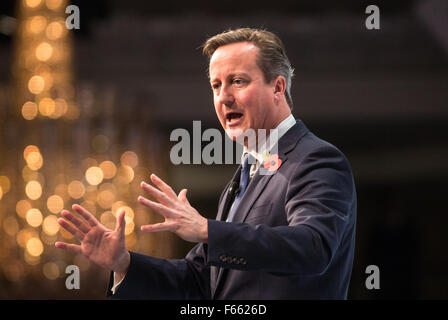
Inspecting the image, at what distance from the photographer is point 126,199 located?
15.6 feet

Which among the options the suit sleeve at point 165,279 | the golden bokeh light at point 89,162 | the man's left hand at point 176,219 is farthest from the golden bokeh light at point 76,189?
the man's left hand at point 176,219

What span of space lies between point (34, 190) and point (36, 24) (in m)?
1.22

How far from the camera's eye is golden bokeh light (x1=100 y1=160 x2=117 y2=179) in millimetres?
4699

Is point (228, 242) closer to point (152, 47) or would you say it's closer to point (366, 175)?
point (152, 47)

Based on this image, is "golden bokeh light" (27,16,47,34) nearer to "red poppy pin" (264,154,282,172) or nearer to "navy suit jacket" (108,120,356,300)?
"navy suit jacket" (108,120,356,300)

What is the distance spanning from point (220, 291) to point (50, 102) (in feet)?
10.5

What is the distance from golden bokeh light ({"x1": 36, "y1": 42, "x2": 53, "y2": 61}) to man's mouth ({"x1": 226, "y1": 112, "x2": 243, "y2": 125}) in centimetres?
309

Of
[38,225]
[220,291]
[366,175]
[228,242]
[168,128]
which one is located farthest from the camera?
[366,175]

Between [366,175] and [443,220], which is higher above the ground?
[366,175]

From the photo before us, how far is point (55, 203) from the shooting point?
438 centimetres

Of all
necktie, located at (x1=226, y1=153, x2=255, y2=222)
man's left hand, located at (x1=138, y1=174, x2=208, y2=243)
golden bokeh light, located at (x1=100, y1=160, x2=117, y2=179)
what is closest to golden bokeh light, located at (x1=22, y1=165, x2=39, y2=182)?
golden bokeh light, located at (x1=100, y1=160, x2=117, y2=179)

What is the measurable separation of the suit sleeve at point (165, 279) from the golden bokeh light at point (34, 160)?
280cm

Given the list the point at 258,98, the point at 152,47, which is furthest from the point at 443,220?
the point at 258,98

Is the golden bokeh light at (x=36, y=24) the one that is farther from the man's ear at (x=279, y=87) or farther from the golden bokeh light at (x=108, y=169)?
the man's ear at (x=279, y=87)
